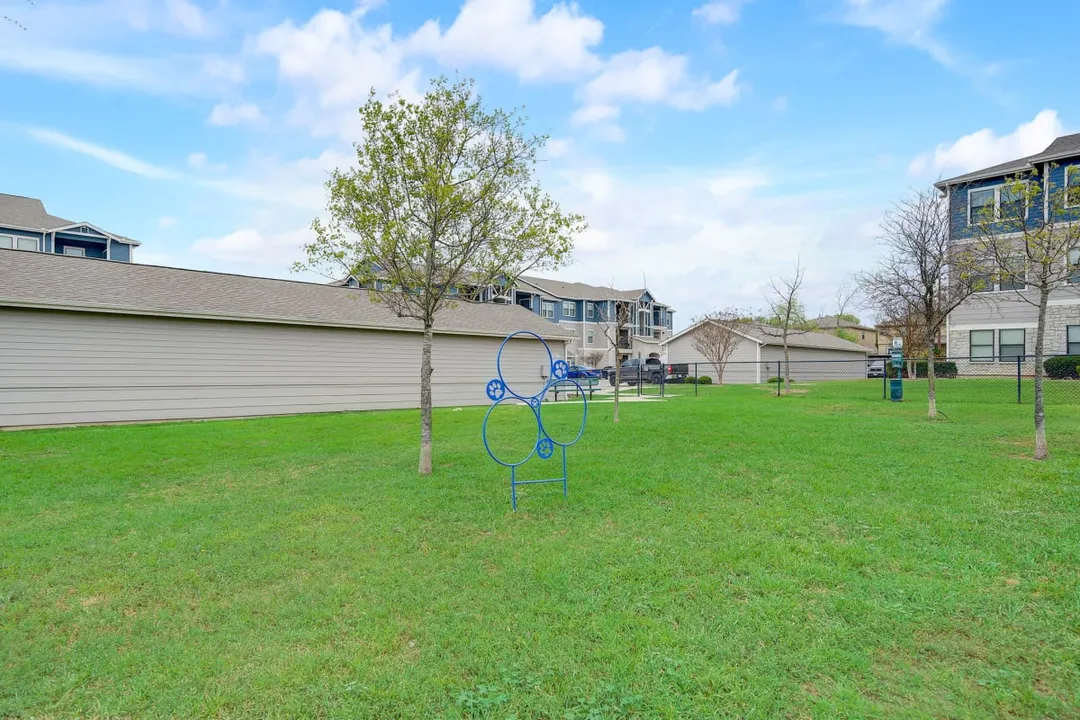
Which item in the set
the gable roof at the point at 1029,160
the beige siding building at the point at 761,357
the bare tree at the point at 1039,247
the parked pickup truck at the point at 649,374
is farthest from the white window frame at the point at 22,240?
the gable roof at the point at 1029,160

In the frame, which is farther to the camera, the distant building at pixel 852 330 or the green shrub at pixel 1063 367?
the distant building at pixel 852 330

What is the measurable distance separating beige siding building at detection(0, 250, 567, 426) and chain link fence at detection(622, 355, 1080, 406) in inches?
364

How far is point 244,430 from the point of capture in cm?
1151

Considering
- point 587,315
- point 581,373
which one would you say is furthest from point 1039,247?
point 587,315

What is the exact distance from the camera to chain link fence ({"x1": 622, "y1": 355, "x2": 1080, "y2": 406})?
635 inches

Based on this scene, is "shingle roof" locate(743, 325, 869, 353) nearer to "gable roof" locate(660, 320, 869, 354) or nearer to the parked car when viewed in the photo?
"gable roof" locate(660, 320, 869, 354)

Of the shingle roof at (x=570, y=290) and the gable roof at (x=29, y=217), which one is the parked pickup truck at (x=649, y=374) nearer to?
the shingle roof at (x=570, y=290)

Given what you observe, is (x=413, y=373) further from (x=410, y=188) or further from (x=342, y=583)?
(x=342, y=583)

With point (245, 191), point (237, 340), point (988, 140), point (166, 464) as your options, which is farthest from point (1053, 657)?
point (988, 140)

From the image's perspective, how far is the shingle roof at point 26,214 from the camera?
26500 mm

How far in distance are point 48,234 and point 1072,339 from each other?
44.5 metres

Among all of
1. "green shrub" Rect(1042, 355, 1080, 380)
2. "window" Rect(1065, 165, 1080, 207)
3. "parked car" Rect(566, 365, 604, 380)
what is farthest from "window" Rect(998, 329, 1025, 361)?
"window" Rect(1065, 165, 1080, 207)

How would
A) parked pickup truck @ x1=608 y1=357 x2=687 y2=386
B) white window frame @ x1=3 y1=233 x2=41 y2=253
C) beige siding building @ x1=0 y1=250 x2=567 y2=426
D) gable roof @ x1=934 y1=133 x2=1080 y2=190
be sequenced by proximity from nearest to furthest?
beige siding building @ x1=0 y1=250 x2=567 y2=426, gable roof @ x1=934 y1=133 x2=1080 y2=190, white window frame @ x1=3 y1=233 x2=41 y2=253, parked pickup truck @ x1=608 y1=357 x2=687 y2=386

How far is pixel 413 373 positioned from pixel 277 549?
13746mm
